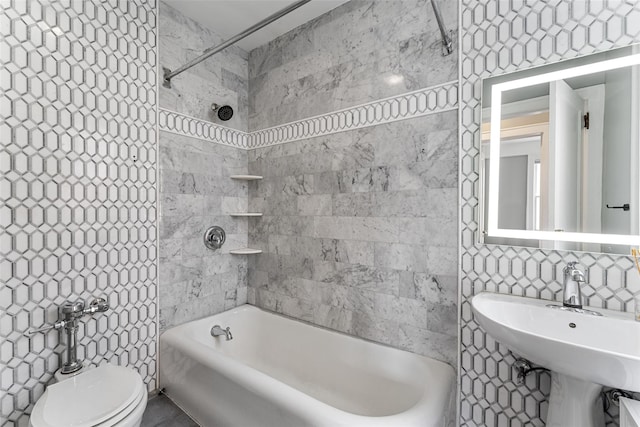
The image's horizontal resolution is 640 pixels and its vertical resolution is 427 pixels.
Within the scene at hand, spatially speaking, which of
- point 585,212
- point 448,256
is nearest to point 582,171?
point 585,212

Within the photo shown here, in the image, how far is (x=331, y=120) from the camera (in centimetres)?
220

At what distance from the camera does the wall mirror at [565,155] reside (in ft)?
4.30

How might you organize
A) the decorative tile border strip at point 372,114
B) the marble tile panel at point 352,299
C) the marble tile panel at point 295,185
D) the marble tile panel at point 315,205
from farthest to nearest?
the marble tile panel at point 295,185
the marble tile panel at point 315,205
the marble tile panel at point 352,299
the decorative tile border strip at point 372,114

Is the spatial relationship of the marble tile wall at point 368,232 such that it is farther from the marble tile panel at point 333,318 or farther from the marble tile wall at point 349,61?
the marble tile wall at point 349,61

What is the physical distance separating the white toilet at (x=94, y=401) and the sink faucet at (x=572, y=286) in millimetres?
2009

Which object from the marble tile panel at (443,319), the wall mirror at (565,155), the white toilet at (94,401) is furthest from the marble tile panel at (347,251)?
the white toilet at (94,401)

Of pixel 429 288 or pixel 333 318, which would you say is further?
pixel 333 318

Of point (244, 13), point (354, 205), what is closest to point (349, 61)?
point (244, 13)

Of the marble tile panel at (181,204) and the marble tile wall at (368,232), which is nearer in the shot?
the marble tile wall at (368,232)

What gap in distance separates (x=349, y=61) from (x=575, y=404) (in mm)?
2192

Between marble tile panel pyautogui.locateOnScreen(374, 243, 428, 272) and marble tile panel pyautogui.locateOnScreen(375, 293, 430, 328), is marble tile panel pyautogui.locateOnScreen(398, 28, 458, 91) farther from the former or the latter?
marble tile panel pyautogui.locateOnScreen(375, 293, 430, 328)

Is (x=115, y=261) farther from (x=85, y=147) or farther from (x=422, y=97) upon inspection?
(x=422, y=97)

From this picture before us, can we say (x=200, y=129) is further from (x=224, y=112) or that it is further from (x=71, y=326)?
(x=71, y=326)

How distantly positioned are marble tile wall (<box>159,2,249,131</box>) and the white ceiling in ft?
0.23
